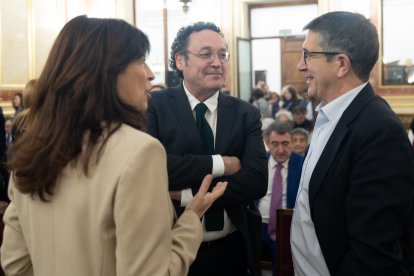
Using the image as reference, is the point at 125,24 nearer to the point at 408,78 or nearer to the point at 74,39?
the point at 74,39

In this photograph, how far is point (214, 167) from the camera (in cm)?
220

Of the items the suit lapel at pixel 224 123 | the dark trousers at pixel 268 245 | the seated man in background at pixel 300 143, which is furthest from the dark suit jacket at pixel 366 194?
the seated man in background at pixel 300 143

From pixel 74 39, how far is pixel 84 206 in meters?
0.44

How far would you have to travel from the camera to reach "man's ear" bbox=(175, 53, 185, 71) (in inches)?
98.3

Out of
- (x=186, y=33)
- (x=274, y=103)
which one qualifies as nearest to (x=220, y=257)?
(x=186, y=33)

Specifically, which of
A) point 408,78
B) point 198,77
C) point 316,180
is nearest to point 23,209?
point 316,180

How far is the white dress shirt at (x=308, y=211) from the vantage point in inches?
73.9

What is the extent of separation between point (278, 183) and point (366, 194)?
78.9 inches

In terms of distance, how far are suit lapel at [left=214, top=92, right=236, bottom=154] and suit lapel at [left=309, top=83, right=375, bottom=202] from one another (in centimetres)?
58

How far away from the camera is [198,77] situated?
2410 mm

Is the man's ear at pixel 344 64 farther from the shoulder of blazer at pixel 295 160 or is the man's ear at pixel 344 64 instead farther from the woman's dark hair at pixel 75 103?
the shoulder of blazer at pixel 295 160

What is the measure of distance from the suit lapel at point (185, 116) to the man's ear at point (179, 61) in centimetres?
12

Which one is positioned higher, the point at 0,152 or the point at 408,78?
the point at 408,78

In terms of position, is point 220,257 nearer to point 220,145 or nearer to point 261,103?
point 220,145
